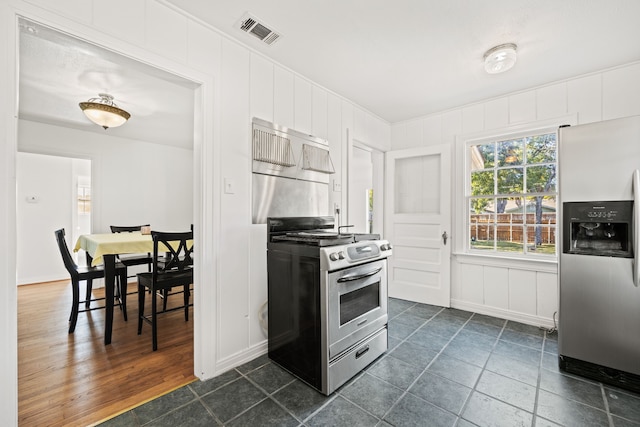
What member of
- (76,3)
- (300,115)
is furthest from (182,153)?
(76,3)

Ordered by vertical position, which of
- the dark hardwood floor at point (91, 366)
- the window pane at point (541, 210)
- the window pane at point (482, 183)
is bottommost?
the dark hardwood floor at point (91, 366)

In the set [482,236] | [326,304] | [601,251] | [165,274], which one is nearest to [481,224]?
[482,236]

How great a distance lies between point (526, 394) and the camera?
5.84 ft

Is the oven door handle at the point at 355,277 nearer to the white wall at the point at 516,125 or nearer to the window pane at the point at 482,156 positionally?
the white wall at the point at 516,125

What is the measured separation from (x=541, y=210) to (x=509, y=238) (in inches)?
17.4

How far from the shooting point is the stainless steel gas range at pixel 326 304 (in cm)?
178

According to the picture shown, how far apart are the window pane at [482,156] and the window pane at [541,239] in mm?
884

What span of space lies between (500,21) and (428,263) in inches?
103

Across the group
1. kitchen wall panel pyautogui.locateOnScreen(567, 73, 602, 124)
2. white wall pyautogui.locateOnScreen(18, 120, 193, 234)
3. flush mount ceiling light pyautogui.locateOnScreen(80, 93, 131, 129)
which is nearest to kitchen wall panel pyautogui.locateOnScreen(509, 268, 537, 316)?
kitchen wall panel pyautogui.locateOnScreen(567, 73, 602, 124)

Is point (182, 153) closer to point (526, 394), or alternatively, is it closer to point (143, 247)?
point (143, 247)

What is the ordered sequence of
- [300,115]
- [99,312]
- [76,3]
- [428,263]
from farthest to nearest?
[428,263] → [99,312] → [300,115] → [76,3]

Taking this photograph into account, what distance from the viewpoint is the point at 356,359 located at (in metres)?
1.98

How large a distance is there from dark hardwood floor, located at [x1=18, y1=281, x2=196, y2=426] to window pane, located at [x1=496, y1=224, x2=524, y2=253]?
11.4 ft

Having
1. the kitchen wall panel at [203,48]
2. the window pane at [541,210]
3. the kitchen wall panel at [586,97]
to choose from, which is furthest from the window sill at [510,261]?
the kitchen wall panel at [203,48]
